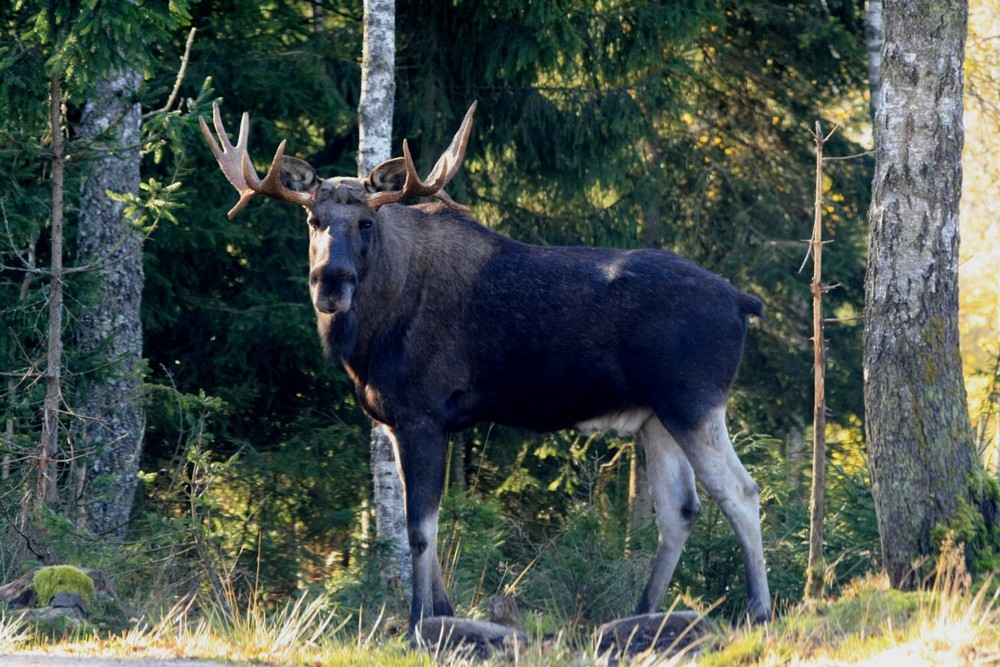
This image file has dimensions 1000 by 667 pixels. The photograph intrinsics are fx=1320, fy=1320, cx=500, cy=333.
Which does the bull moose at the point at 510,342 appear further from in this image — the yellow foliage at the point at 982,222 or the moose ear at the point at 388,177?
the yellow foliage at the point at 982,222

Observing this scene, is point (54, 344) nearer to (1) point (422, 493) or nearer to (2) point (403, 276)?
(2) point (403, 276)

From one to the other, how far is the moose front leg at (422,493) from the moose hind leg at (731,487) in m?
1.47

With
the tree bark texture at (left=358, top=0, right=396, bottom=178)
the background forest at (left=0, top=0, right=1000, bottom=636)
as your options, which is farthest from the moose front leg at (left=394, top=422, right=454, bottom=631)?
the tree bark texture at (left=358, top=0, right=396, bottom=178)

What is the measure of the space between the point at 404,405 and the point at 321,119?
20.6ft

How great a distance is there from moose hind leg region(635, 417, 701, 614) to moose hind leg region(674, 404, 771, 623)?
0.49m

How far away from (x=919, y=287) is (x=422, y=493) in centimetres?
320

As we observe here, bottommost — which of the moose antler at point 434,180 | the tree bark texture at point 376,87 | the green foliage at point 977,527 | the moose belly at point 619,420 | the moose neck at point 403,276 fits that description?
the green foliage at point 977,527

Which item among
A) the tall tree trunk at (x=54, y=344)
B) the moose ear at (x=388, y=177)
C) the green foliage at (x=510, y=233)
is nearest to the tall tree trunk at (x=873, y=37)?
the green foliage at (x=510, y=233)

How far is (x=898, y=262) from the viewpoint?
25.9 feet

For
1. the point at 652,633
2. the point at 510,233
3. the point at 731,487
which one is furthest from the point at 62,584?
the point at 510,233

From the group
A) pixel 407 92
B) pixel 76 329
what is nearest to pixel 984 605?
pixel 76 329

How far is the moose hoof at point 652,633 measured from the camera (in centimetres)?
696

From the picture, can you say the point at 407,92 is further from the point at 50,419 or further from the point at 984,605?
the point at 984,605

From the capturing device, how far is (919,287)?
309 inches
